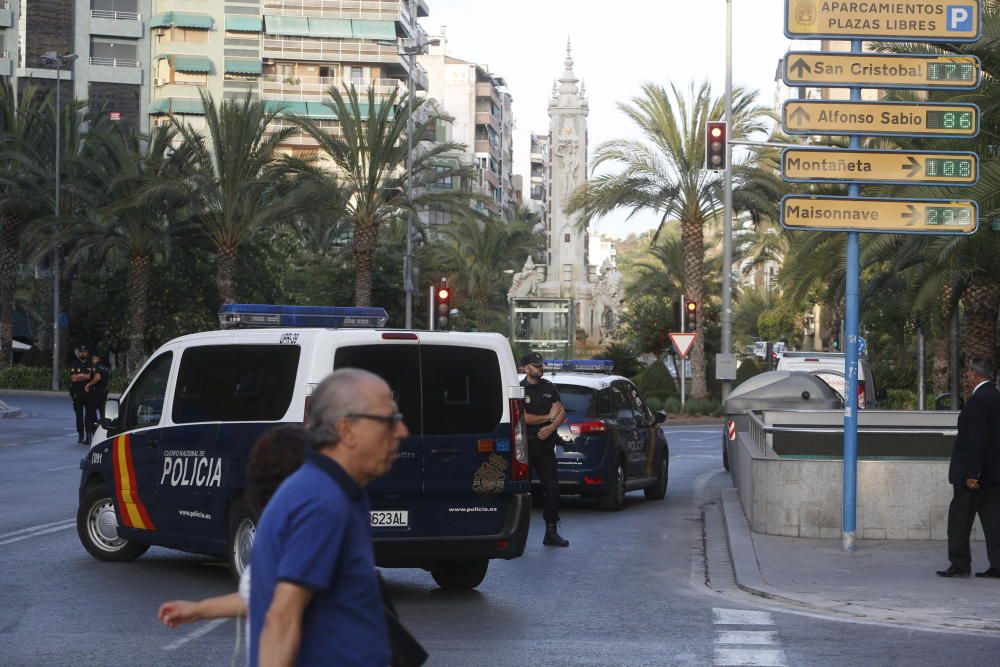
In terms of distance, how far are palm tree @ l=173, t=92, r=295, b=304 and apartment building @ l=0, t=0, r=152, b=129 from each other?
37687mm

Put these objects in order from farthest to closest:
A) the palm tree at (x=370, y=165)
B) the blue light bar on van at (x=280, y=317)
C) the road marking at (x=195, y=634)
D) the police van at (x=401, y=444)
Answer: the palm tree at (x=370, y=165) < the blue light bar on van at (x=280, y=317) < the police van at (x=401, y=444) < the road marking at (x=195, y=634)

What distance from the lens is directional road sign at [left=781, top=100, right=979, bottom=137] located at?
13.8m

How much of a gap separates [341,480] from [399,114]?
42310 mm

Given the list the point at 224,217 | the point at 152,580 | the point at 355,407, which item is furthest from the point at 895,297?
the point at 355,407

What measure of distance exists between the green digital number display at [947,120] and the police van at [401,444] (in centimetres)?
494

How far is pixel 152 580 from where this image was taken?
38.1 feet

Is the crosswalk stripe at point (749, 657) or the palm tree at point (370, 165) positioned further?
the palm tree at point (370, 165)

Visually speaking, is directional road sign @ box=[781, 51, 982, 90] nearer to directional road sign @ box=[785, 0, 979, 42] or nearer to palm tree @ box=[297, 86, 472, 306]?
directional road sign @ box=[785, 0, 979, 42]

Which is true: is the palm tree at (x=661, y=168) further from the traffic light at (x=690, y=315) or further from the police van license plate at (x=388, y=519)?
the police van license plate at (x=388, y=519)

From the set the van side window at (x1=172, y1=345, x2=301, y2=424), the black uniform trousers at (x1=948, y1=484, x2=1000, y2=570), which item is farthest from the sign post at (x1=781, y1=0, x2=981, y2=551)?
the van side window at (x1=172, y1=345, x2=301, y2=424)

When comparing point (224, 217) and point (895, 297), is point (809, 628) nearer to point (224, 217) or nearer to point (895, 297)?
point (895, 297)

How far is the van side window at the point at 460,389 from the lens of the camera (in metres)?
10.7

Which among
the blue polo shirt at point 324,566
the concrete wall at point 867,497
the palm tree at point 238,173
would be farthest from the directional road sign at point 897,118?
the palm tree at point 238,173

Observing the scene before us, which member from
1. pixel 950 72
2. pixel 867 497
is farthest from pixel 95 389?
pixel 950 72
